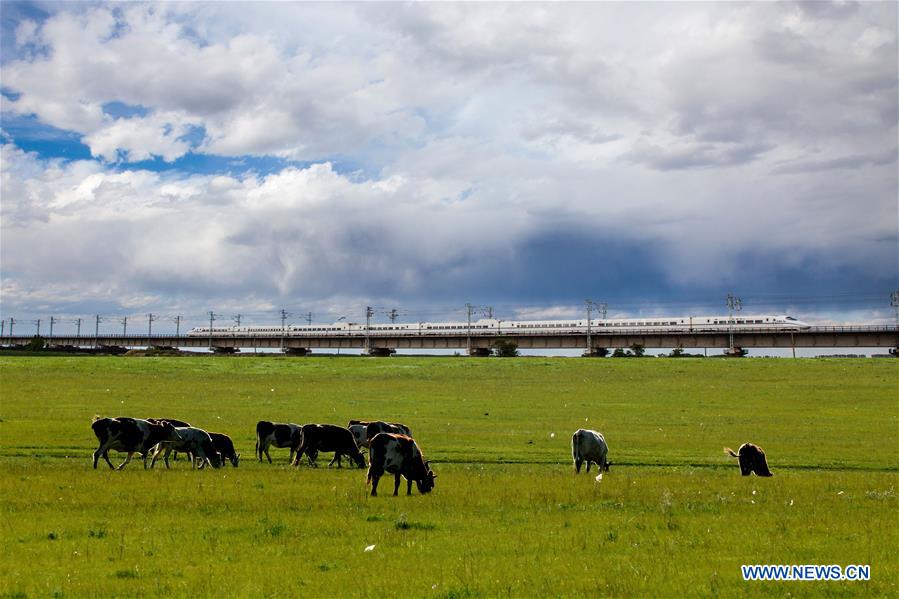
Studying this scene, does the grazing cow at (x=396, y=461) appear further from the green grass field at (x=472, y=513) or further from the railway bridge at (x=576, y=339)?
the railway bridge at (x=576, y=339)

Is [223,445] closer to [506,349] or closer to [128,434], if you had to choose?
[128,434]

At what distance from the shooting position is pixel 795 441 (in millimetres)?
32281

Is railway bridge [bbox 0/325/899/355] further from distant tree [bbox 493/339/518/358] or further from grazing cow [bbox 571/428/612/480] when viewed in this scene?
grazing cow [bbox 571/428/612/480]

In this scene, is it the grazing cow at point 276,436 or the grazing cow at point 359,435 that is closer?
the grazing cow at point 276,436

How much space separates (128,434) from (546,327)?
5018 inches

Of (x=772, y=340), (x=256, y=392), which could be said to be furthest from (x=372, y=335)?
(x=256, y=392)

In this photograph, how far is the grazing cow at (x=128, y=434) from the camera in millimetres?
21641

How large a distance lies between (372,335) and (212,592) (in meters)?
146

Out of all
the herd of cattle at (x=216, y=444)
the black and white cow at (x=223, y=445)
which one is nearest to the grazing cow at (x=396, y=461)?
the herd of cattle at (x=216, y=444)

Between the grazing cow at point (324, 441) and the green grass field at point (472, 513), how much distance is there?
885mm

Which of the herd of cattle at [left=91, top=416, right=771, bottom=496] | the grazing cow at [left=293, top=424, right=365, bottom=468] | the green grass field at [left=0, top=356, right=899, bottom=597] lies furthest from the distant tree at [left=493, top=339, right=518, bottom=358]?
the grazing cow at [left=293, top=424, right=365, bottom=468]

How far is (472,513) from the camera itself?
47.6 feet

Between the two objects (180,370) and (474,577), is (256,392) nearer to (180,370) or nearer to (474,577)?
(180,370)

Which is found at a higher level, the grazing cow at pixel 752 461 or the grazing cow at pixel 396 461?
the grazing cow at pixel 396 461
